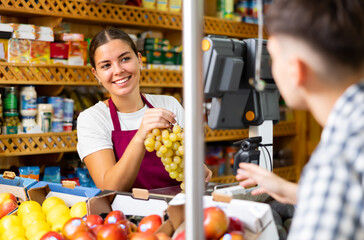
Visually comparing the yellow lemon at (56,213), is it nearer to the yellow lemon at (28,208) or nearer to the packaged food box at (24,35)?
the yellow lemon at (28,208)

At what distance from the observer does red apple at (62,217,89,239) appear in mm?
1308

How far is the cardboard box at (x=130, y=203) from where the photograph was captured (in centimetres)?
148

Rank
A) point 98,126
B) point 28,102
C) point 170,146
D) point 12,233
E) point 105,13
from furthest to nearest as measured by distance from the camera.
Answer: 1. point 105,13
2. point 28,102
3. point 98,126
4. point 170,146
5. point 12,233

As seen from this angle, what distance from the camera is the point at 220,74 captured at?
126 cm

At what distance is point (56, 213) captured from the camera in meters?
1.55

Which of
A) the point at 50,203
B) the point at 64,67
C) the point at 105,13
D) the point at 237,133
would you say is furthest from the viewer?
the point at 237,133

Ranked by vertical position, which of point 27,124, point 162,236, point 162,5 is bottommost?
point 162,236

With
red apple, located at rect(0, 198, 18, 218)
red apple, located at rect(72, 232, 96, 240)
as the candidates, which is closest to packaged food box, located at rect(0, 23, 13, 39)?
red apple, located at rect(0, 198, 18, 218)

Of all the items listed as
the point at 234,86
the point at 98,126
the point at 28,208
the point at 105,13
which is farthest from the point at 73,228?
the point at 105,13

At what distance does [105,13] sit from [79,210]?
1.97 m

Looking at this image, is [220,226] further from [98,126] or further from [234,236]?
[98,126]

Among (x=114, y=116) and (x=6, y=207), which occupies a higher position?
(x=114, y=116)

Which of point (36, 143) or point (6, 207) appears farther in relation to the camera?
point (36, 143)

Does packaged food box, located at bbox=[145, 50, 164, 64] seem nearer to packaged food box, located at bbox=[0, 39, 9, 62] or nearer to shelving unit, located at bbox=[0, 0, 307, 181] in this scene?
shelving unit, located at bbox=[0, 0, 307, 181]
